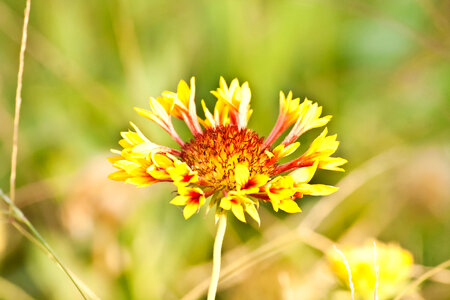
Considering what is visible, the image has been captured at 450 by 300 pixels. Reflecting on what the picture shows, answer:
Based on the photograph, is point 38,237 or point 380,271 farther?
point 380,271

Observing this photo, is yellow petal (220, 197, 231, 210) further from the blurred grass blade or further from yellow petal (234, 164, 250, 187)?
the blurred grass blade

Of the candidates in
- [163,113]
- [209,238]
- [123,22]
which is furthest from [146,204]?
[163,113]

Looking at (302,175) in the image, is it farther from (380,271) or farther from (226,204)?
(380,271)

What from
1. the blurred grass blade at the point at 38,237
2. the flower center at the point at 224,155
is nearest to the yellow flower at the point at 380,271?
the flower center at the point at 224,155

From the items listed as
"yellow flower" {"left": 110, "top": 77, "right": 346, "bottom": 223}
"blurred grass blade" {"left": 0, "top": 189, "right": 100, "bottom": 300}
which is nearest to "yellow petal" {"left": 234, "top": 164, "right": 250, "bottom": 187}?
"yellow flower" {"left": 110, "top": 77, "right": 346, "bottom": 223}

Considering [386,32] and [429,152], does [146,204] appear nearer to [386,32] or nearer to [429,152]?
[429,152]

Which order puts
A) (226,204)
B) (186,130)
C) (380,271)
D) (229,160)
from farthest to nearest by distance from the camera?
(186,130) → (380,271) → (229,160) → (226,204)

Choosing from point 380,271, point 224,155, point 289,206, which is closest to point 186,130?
point 380,271
